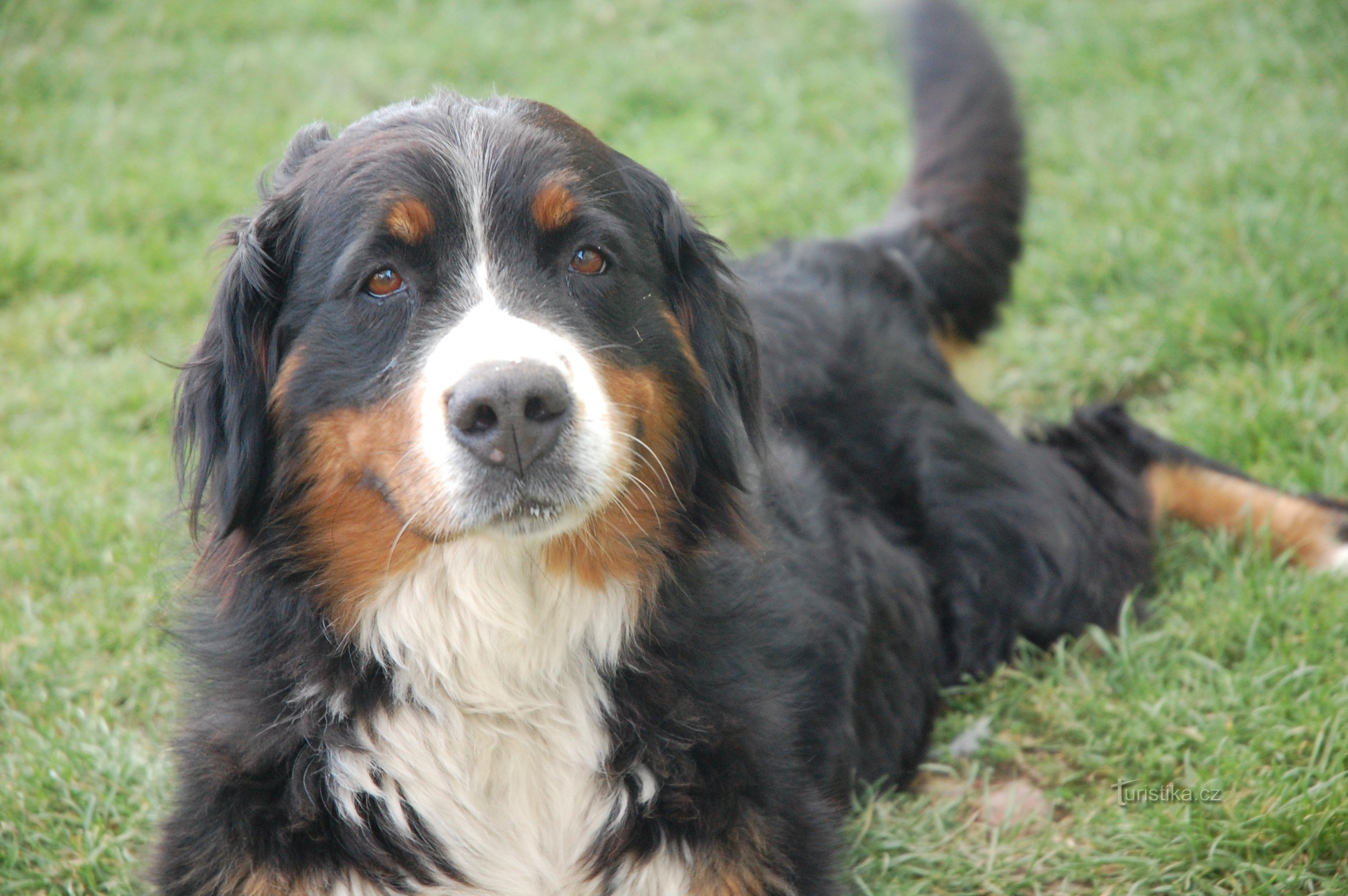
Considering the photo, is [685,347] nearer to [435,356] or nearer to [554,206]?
[554,206]

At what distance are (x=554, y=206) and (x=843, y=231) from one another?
153 inches

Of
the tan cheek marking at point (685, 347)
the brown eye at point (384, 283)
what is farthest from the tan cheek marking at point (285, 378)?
the tan cheek marking at point (685, 347)

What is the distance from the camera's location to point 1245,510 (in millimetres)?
3980

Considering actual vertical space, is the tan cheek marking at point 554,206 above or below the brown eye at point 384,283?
above

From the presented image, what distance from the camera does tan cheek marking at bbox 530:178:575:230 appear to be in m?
2.54

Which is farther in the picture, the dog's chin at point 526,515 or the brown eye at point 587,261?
the brown eye at point 587,261

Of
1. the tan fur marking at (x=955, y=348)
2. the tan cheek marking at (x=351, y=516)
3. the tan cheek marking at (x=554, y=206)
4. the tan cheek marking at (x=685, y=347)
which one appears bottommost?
the tan fur marking at (x=955, y=348)

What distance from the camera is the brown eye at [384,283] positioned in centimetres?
251

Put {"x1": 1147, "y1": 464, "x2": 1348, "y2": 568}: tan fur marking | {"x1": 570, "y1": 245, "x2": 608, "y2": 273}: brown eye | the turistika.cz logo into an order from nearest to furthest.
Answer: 1. {"x1": 570, "y1": 245, "x2": 608, "y2": 273}: brown eye
2. the turistika.cz logo
3. {"x1": 1147, "y1": 464, "x2": 1348, "y2": 568}: tan fur marking

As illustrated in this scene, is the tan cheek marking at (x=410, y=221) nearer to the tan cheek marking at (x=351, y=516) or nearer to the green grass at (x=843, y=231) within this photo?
the tan cheek marking at (x=351, y=516)

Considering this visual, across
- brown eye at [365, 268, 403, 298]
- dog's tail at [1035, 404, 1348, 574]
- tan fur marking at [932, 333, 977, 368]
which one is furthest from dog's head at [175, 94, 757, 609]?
dog's tail at [1035, 404, 1348, 574]

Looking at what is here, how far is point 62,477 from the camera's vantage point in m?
4.63

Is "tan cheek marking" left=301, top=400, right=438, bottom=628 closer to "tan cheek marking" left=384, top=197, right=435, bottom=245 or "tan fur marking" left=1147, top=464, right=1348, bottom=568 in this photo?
"tan cheek marking" left=384, top=197, right=435, bottom=245

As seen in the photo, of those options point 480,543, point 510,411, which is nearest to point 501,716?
point 480,543
